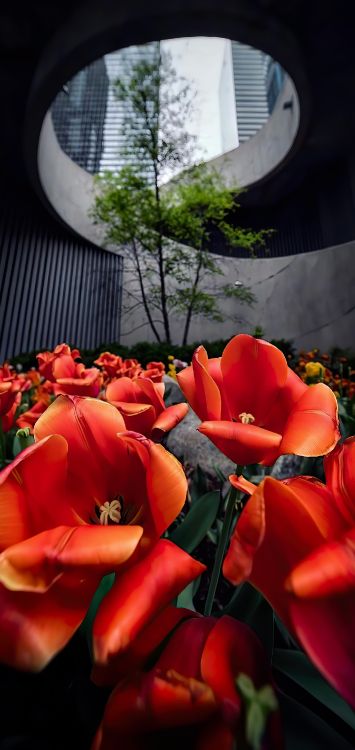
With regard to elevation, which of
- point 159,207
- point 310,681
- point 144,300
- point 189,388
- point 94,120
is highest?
point 94,120

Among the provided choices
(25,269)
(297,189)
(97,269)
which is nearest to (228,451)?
(25,269)

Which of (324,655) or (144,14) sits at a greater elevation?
(144,14)

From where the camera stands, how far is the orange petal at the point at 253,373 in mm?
433

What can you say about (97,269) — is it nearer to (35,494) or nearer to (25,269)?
(25,269)

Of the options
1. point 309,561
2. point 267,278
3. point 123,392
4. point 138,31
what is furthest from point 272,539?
point 267,278

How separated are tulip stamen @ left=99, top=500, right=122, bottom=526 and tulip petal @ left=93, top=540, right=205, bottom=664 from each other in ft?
0.29

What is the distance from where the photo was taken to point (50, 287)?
8.28 m

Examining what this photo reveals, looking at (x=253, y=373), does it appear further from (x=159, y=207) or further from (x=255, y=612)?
(x=159, y=207)

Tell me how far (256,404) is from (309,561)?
283 mm

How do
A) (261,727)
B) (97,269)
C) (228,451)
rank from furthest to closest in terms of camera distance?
(97,269)
(228,451)
(261,727)

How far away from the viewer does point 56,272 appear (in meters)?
8.42

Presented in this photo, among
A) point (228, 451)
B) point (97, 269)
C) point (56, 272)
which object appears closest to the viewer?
point (228, 451)

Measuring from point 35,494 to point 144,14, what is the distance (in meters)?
6.37

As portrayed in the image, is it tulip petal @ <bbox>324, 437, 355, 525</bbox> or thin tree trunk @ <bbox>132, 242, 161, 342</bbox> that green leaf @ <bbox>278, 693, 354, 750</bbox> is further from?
thin tree trunk @ <bbox>132, 242, 161, 342</bbox>
